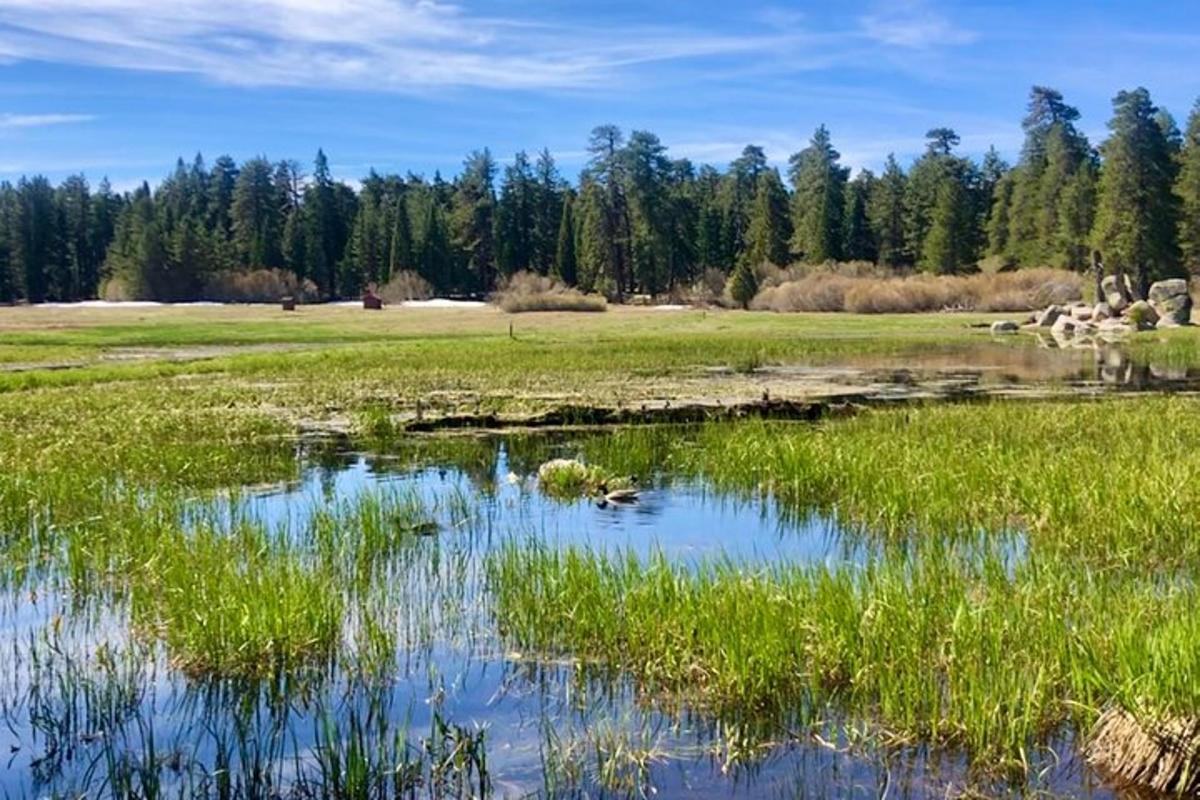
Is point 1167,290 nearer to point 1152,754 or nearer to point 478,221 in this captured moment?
point 1152,754

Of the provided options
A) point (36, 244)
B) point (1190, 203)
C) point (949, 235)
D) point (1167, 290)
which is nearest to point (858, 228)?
point (949, 235)

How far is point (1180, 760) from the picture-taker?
20.5ft

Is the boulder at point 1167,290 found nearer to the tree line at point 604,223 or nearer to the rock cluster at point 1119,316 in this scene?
the rock cluster at point 1119,316

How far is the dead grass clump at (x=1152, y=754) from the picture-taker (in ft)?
20.4

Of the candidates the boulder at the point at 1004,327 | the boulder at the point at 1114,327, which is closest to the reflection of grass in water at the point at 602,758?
the boulder at the point at 1114,327

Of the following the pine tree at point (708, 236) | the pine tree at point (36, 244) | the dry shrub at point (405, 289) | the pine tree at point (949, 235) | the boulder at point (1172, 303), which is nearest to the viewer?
the boulder at point (1172, 303)

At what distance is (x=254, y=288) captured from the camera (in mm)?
108375

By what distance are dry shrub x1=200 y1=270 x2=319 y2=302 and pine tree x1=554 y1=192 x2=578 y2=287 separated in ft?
81.0

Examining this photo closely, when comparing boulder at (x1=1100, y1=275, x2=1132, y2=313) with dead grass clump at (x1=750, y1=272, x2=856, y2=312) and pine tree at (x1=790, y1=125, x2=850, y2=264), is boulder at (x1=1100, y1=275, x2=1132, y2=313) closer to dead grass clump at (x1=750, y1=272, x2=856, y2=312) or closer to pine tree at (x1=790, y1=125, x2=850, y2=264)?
dead grass clump at (x1=750, y1=272, x2=856, y2=312)

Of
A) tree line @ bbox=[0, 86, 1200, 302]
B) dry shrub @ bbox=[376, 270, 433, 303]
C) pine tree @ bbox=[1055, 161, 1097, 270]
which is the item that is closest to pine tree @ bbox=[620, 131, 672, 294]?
tree line @ bbox=[0, 86, 1200, 302]

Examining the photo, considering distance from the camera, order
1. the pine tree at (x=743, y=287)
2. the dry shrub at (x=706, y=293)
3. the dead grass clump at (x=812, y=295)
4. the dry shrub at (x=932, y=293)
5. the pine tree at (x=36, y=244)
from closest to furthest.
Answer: the dry shrub at (x=932, y=293) < the dead grass clump at (x=812, y=295) < the pine tree at (x=743, y=287) < the dry shrub at (x=706, y=293) < the pine tree at (x=36, y=244)

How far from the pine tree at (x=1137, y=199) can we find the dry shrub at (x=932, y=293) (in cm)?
488

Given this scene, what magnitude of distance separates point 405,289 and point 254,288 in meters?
14.7

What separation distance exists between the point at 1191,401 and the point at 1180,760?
19100 mm
